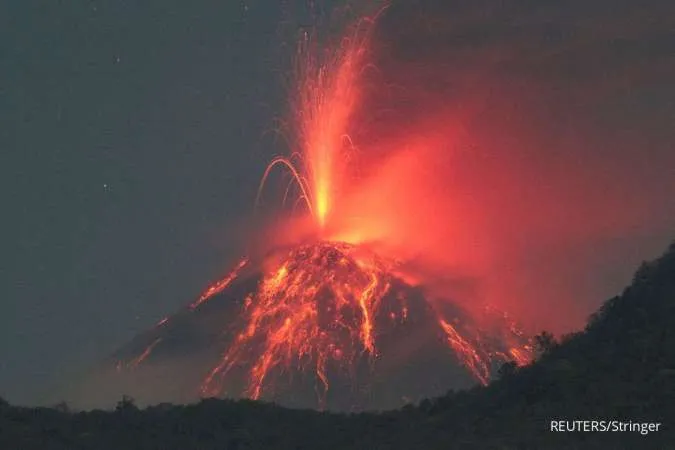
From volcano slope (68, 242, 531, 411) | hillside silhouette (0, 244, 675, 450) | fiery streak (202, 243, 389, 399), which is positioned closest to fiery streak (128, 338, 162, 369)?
volcano slope (68, 242, 531, 411)

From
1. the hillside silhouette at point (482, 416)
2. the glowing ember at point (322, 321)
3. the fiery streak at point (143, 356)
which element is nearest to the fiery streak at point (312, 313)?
the glowing ember at point (322, 321)

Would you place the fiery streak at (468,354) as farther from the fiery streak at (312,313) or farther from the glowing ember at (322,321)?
the fiery streak at (312,313)

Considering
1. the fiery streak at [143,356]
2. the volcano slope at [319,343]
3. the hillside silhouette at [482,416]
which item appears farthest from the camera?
the fiery streak at [143,356]

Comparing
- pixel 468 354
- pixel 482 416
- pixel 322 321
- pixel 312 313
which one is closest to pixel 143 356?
pixel 312 313

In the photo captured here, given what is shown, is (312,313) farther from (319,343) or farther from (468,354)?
(468,354)

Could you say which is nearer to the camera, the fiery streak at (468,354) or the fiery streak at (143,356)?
the fiery streak at (468,354)

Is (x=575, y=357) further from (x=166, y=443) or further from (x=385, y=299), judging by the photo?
(x=385, y=299)
